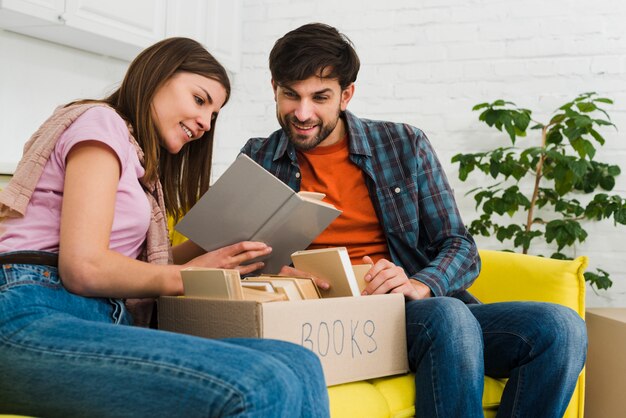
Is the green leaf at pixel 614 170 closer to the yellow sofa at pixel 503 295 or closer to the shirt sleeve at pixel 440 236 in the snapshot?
the yellow sofa at pixel 503 295

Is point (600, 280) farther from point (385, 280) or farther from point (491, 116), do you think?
point (385, 280)

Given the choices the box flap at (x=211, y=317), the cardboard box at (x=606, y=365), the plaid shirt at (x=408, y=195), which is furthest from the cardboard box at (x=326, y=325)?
the cardboard box at (x=606, y=365)

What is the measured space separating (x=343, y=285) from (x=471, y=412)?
0.32m

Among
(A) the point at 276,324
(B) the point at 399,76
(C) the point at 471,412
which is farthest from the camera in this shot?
(B) the point at 399,76

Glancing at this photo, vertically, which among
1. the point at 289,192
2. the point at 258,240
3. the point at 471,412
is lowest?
the point at 471,412

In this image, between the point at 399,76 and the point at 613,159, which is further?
the point at 399,76

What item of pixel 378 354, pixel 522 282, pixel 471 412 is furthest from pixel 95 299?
pixel 522 282

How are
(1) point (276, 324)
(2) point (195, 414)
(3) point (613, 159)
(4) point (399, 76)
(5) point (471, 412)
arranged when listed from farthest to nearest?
(4) point (399, 76) < (3) point (613, 159) < (5) point (471, 412) < (1) point (276, 324) < (2) point (195, 414)

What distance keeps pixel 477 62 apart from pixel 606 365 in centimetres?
164

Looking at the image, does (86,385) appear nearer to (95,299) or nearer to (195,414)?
(195,414)

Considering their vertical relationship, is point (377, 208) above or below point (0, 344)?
above

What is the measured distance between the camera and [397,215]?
5.86 feet

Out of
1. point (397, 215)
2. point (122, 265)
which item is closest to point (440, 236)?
point (397, 215)

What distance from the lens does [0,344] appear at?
3.26ft
